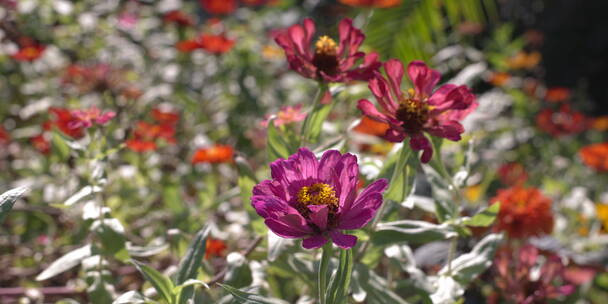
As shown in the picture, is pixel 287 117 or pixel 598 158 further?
pixel 598 158

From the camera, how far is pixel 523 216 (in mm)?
1203

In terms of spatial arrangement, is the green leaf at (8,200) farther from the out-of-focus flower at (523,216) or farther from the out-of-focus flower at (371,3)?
the out-of-focus flower at (371,3)

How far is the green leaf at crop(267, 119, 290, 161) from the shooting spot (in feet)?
2.62

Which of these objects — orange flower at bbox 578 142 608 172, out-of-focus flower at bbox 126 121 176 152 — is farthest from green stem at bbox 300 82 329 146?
orange flower at bbox 578 142 608 172

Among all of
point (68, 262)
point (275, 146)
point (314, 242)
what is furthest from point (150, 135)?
point (314, 242)

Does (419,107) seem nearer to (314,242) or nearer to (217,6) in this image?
(314,242)

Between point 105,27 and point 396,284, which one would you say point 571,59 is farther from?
point 396,284

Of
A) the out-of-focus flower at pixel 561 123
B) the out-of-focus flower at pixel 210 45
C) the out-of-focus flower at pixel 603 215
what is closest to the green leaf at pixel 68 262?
the out-of-focus flower at pixel 210 45

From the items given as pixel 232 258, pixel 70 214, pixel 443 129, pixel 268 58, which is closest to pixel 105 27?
pixel 268 58

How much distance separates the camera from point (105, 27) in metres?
2.42

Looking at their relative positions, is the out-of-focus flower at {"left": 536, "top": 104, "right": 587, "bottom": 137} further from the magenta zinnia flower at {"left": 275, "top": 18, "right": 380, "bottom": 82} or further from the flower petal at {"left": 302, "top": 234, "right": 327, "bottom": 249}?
the flower petal at {"left": 302, "top": 234, "right": 327, "bottom": 249}

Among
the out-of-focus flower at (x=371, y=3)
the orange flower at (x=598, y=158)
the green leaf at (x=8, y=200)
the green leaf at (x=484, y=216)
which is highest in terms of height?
the green leaf at (x=8, y=200)

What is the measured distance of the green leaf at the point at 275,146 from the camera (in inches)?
31.4

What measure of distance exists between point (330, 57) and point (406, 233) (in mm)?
298
